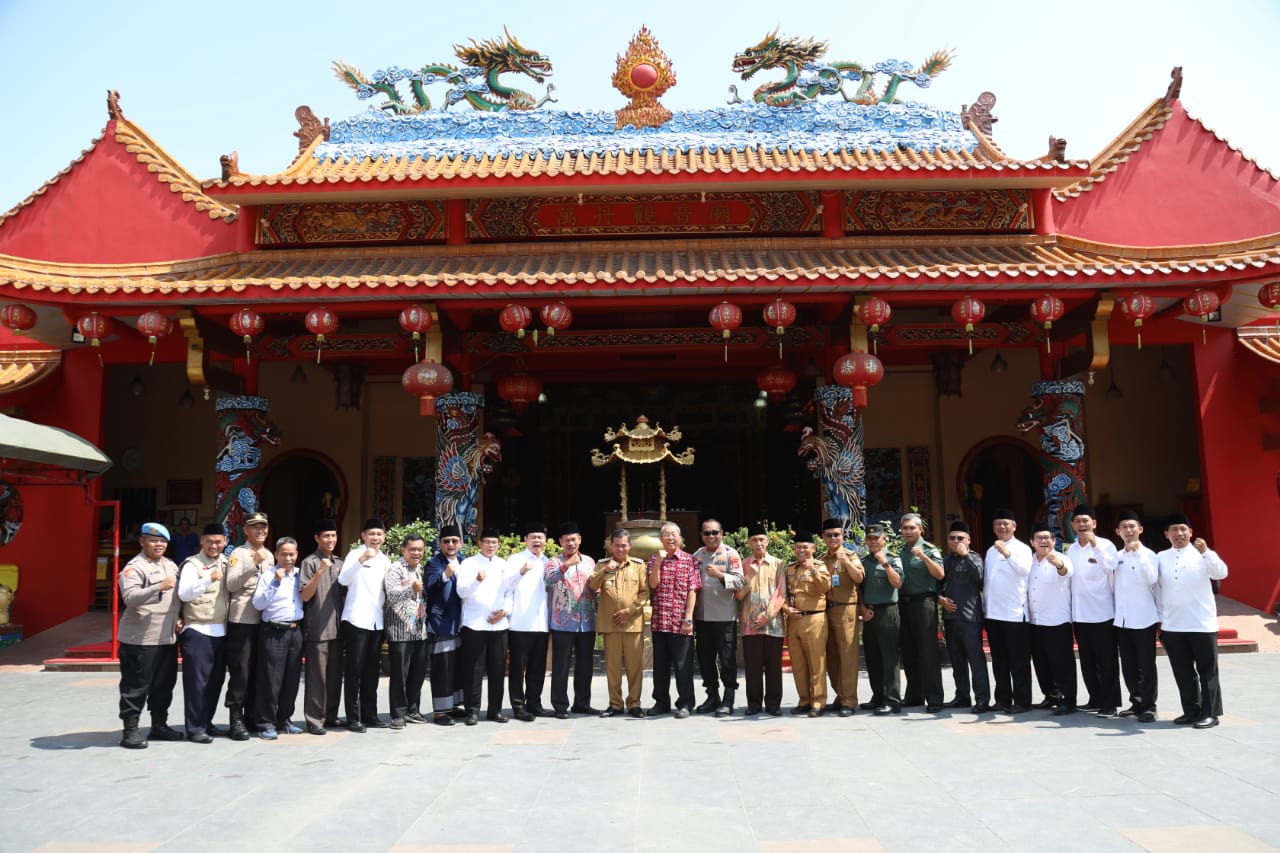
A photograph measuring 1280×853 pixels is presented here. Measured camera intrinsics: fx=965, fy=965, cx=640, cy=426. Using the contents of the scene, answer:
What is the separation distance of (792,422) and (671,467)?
2.04 metres

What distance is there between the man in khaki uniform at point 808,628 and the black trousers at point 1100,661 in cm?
163

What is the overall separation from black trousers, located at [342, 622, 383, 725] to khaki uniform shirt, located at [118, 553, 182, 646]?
101 centimetres

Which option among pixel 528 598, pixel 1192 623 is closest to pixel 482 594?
pixel 528 598

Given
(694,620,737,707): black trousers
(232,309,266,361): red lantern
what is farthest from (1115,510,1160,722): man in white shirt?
(232,309,266,361): red lantern

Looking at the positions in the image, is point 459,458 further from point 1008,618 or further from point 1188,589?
point 1188,589

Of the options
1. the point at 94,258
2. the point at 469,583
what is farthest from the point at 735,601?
the point at 94,258

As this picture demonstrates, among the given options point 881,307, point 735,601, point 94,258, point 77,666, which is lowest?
point 77,666

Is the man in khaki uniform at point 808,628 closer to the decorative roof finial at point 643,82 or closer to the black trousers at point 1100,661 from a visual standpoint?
the black trousers at point 1100,661

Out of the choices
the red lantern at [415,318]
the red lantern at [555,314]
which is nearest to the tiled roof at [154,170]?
the red lantern at [415,318]

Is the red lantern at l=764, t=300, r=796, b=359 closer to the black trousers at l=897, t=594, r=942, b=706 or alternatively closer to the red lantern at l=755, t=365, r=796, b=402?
the red lantern at l=755, t=365, r=796, b=402

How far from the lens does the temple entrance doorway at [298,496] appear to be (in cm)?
1287

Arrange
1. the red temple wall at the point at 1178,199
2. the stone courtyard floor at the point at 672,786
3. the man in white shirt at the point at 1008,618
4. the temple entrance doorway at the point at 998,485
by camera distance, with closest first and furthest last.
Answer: the stone courtyard floor at the point at 672,786 → the man in white shirt at the point at 1008,618 → the red temple wall at the point at 1178,199 → the temple entrance doorway at the point at 998,485

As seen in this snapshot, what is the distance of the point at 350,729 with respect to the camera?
6027 mm

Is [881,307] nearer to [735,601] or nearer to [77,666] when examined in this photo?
[735,601]
